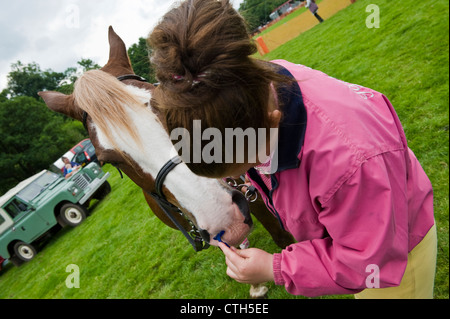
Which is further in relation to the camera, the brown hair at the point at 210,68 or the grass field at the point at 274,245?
the grass field at the point at 274,245

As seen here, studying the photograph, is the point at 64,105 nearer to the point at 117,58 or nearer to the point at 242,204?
the point at 117,58

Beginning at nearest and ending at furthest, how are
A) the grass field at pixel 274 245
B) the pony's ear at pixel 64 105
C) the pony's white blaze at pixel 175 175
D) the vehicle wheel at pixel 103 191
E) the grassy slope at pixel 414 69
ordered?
the pony's white blaze at pixel 175 175 < the pony's ear at pixel 64 105 < the grassy slope at pixel 414 69 < the grass field at pixel 274 245 < the vehicle wheel at pixel 103 191

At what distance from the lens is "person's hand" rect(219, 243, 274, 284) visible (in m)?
1.35

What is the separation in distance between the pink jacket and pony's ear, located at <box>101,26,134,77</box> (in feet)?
6.19

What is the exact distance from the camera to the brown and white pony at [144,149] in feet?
5.44

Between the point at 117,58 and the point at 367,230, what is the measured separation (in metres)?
2.63

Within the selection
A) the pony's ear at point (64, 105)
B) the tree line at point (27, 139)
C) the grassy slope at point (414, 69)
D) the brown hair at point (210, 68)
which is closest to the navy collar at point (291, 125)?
the brown hair at point (210, 68)

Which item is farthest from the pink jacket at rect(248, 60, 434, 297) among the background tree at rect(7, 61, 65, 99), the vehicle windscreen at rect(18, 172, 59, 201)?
the background tree at rect(7, 61, 65, 99)

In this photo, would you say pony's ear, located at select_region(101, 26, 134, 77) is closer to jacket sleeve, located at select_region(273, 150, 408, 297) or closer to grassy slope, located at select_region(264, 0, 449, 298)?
grassy slope, located at select_region(264, 0, 449, 298)

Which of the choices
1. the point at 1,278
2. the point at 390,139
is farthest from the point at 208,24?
the point at 1,278

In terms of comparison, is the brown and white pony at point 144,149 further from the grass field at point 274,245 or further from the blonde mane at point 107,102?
the grass field at point 274,245

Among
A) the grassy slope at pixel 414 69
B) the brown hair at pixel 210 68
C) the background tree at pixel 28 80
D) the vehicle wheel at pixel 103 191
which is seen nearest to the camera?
the brown hair at pixel 210 68

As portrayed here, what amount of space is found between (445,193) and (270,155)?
8.15ft

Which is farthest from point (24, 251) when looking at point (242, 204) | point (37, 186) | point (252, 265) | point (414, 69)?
point (414, 69)
